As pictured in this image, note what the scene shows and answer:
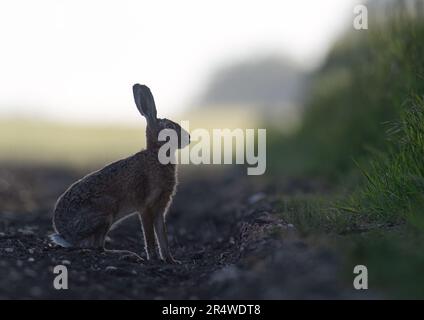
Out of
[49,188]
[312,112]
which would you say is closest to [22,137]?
[49,188]

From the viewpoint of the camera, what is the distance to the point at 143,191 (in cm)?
881

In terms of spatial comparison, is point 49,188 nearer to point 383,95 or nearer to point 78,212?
point 383,95

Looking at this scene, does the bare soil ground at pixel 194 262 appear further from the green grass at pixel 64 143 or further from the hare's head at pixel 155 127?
the green grass at pixel 64 143

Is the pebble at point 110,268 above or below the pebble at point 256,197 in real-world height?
below

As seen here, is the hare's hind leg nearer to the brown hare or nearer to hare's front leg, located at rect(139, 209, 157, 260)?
the brown hare

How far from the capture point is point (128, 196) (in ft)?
28.4

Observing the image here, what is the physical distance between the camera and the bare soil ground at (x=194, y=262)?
18.2 ft

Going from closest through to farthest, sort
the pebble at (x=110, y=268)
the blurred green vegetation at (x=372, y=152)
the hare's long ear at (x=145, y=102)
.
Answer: the blurred green vegetation at (x=372, y=152) < the pebble at (x=110, y=268) < the hare's long ear at (x=145, y=102)

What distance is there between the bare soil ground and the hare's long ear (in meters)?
1.47

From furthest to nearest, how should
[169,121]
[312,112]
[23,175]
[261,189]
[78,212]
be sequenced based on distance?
[23,175]
[312,112]
[261,189]
[169,121]
[78,212]

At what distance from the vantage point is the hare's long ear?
884 centimetres

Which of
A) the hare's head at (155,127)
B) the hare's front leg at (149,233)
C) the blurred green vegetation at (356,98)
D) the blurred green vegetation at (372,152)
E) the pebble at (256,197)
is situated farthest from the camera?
the pebble at (256,197)

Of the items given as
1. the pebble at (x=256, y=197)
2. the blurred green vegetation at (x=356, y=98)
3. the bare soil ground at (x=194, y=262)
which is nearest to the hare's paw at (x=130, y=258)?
the bare soil ground at (x=194, y=262)

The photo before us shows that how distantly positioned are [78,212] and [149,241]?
0.79 meters
